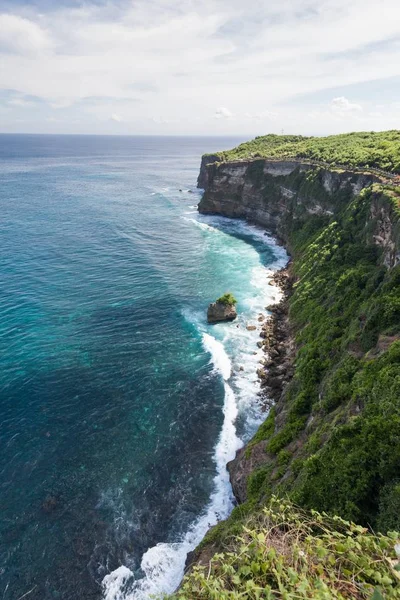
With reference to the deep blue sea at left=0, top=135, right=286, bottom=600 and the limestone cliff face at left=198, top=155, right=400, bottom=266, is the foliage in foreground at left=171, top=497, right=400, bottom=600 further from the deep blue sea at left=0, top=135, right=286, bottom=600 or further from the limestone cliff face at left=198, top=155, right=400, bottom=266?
the limestone cliff face at left=198, top=155, right=400, bottom=266

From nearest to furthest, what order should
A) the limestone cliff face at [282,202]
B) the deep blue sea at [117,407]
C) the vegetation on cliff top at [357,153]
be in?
the deep blue sea at [117,407] → the limestone cliff face at [282,202] → the vegetation on cliff top at [357,153]

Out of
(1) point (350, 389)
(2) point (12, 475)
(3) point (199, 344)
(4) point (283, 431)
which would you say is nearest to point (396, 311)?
(1) point (350, 389)

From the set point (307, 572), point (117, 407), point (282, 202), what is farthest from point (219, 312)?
point (282, 202)

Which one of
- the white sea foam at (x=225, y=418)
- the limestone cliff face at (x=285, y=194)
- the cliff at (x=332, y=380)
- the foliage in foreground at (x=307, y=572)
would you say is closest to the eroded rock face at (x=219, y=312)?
the white sea foam at (x=225, y=418)

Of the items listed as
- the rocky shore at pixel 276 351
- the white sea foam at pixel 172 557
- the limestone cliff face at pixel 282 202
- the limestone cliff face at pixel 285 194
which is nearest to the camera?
the white sea foam at pixel 172 557

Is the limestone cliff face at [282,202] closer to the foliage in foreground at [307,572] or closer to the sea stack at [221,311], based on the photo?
the sea stack at [221,311]

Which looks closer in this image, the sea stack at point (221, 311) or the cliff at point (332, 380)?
the cliff at point (332, 380)
